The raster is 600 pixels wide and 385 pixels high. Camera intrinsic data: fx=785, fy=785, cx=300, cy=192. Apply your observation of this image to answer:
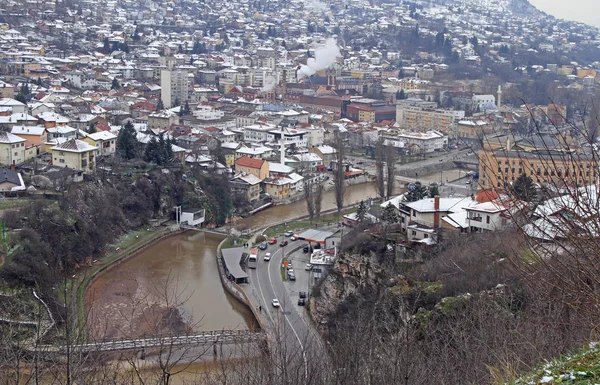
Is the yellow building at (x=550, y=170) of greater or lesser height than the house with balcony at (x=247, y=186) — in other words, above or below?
above

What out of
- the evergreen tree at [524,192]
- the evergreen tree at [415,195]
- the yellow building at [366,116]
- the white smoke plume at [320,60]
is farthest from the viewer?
the white smoke plume at [320,60]

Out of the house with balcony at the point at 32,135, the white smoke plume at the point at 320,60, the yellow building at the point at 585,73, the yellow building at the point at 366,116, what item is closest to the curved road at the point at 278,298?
the house with balcony at the point at 32,135

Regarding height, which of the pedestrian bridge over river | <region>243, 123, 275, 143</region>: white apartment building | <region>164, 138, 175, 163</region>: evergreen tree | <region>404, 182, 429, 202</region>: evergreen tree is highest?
<region>404, 182, 429, 202</region>: evergreen tree

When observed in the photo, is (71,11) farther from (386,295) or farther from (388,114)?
(386,295)

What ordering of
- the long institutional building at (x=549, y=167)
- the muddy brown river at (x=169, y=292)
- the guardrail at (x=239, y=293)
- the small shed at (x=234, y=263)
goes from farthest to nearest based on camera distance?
the small shed at (x=234, y=263)
the guardrail at (x=239, y=293)
the muddy brown river at (x=169, y=292)
the long institutional building at (x=549, y=167)

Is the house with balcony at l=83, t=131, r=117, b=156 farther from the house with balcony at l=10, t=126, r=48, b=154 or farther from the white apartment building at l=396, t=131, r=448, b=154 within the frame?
the white apartment building at l=396, t=131, r=448, b=154

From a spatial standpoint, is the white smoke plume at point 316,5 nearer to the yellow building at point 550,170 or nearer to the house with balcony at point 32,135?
the house with balcony at point 32,135

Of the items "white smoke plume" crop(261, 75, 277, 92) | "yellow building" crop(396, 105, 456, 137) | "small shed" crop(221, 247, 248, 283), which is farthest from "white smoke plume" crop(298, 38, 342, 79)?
"small shed" crop(221, 247, 248, 283)
